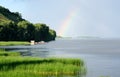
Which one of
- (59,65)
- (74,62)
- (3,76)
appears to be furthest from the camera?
(74,62)

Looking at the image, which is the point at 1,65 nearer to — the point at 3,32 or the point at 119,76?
the point at 119,76

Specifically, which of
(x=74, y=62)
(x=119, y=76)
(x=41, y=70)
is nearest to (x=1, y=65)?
(x=41, y=70)

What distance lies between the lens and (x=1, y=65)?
49438 mm

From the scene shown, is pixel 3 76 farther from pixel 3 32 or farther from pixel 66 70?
pixel 3 32

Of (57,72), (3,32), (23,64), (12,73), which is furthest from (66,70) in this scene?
(3,32)

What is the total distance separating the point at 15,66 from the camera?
1989 inches

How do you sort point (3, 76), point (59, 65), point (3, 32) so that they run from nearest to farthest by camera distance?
point (3, 76)
point (59, 65)
point (3, 32)

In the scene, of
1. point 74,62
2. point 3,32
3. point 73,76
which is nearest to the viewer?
point 73,76

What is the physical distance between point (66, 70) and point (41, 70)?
338cm

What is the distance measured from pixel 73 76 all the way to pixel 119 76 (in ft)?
29.1

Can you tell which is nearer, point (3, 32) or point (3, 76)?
point (3, 76)

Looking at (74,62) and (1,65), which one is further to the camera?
(74,62)

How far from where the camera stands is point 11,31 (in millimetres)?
187375

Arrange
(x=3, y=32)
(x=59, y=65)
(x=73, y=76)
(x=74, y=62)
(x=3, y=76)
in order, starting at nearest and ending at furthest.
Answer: (x=3, y=76) → (x=73, y=76) → (x=59, y=65) → (x=74, y=62) → (x=3, y=32)
